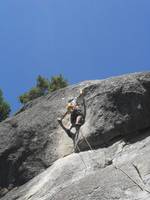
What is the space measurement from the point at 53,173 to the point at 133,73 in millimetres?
4390

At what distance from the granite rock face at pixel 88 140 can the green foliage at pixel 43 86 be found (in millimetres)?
16378

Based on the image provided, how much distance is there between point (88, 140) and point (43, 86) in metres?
21.8

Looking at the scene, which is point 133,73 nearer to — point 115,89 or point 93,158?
point 115,89

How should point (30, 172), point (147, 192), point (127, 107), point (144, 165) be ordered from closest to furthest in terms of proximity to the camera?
point (147, 192), point (144, 165), point (127, 107), point (30, 172)

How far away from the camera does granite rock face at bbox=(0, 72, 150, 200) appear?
530 inches

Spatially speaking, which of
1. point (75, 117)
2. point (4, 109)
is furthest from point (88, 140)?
point (4, 109)

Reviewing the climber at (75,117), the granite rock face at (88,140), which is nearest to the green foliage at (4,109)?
the granite rock face at (88,140)

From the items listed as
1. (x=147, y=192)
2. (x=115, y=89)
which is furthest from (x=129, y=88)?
(x=147, y=192)

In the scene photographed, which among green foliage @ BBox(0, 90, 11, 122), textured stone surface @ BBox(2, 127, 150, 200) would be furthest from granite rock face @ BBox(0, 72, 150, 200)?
green foliage @ BBox(0, 90, 11, 122)

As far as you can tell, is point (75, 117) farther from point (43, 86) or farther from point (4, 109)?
point (43, 86)

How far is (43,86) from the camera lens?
124ft

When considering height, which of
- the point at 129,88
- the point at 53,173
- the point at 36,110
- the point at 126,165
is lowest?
the point at 126,165

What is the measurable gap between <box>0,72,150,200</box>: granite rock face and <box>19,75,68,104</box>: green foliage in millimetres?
16378

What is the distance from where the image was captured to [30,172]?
688 inches
